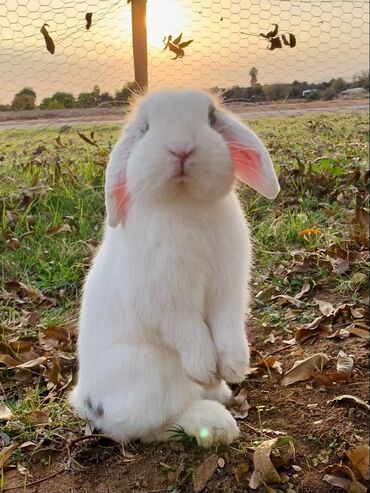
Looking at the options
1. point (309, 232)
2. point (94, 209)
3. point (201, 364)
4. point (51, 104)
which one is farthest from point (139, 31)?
point (94, 209)

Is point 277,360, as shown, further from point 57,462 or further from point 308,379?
point 57,462

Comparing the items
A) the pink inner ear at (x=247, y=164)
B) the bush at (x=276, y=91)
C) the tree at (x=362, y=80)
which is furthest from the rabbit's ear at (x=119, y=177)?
the tree at (x=362, y=80)

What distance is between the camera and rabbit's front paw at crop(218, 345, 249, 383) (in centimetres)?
194

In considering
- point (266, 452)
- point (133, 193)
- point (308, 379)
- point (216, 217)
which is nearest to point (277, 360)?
point (308, 379)

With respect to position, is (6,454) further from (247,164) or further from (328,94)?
(328,94)

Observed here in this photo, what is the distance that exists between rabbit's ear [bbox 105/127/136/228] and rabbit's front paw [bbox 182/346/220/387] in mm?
454

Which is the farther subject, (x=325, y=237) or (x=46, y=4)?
(x=325, y=237)

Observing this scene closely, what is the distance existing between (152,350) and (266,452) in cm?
44

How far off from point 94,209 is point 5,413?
1.54 meters

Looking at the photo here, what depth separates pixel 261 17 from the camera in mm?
2158

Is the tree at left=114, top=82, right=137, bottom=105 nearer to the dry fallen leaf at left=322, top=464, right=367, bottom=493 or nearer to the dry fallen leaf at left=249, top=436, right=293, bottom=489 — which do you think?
the dry fallen leaf at left=249, top=436, right=293, bottom=489

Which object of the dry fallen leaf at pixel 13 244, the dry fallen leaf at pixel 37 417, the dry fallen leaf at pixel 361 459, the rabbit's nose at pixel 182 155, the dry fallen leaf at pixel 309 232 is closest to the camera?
the rabbit's nose at pixel 182 155

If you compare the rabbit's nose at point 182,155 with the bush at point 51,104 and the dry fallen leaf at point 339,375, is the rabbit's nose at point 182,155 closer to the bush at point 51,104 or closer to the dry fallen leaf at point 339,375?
the bush at point 51,104

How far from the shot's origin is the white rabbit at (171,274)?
1.71 metres
